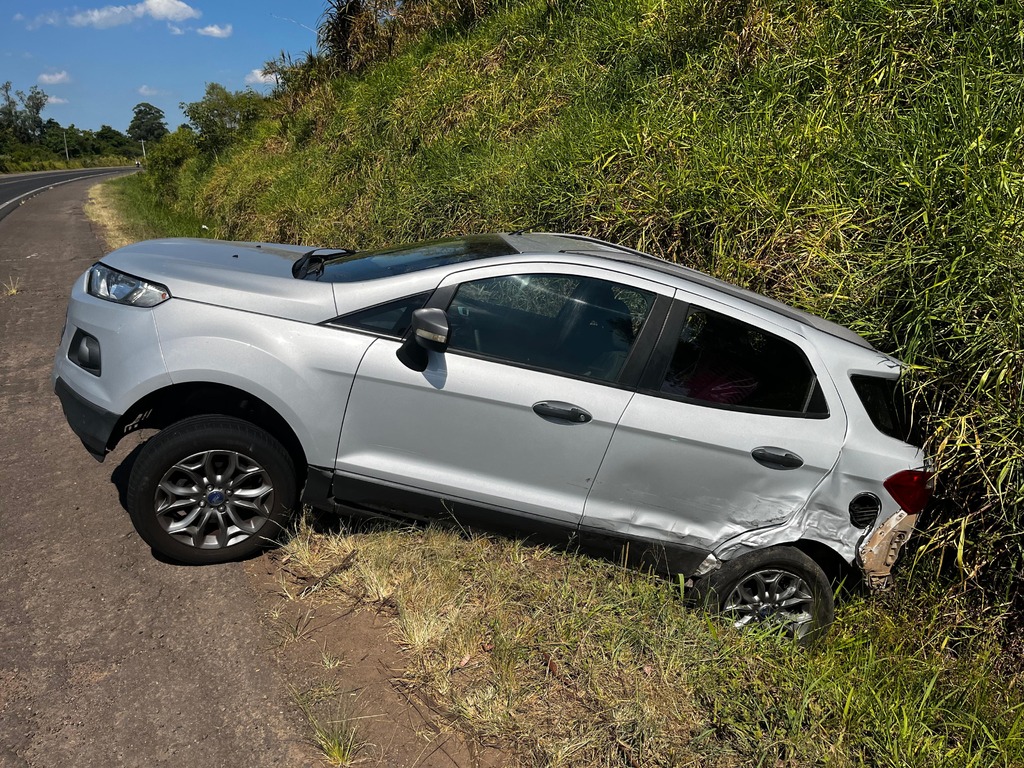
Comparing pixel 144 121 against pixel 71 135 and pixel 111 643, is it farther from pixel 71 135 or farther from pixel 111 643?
pixel 111 643

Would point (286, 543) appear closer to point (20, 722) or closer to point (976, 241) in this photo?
point (20, 722)

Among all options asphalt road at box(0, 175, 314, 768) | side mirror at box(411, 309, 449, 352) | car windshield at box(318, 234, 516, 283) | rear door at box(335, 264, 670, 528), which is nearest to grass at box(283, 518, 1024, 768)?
rear door at box(335, 264, 670, 528)

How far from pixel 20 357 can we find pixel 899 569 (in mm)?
6552

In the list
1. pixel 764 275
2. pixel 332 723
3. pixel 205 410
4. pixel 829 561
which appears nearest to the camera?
pixel 332 723

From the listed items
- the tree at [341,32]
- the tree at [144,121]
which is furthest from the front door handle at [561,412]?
the tree at [144,121]

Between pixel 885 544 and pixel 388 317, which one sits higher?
pixel 388 317

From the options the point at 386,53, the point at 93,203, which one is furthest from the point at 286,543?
the point at 93,203

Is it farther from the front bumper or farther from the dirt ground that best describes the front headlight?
the dirt ground

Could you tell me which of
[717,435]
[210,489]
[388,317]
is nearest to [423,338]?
[388,317]

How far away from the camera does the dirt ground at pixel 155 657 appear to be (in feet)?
8.21

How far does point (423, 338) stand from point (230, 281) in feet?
3.26

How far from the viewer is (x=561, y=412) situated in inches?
126

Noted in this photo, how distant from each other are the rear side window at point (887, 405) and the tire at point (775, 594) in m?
0.75

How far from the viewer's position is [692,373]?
3.35 meters
